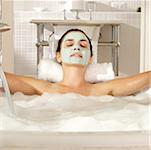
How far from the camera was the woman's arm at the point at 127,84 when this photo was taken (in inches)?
66.1

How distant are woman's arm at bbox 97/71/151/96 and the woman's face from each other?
0.48 ft

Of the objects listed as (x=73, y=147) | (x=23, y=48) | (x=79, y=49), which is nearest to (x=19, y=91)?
(x=79, y=49)

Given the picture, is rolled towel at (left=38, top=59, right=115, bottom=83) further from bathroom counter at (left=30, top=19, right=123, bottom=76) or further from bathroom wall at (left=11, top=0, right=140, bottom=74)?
bathroom wall at (left=11, top=0, right=140, bottom=74)

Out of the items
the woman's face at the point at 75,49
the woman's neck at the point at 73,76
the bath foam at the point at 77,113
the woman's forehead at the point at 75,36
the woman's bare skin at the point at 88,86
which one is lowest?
the bath foam at the point at 77,113

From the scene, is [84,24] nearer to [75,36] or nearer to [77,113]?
[75,36]

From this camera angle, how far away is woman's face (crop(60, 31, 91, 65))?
1582 millimetres

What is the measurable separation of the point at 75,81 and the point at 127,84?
0.22 meters

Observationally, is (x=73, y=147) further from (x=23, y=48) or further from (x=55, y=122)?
(x=23, y=48)

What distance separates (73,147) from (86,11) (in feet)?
10.2

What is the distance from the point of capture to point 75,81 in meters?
1.66

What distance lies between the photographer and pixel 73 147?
0.83 m

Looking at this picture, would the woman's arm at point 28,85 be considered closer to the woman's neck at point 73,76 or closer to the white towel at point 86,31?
the woman's neck at point 73,76

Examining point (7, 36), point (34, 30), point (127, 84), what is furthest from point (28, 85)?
point (34, 30)

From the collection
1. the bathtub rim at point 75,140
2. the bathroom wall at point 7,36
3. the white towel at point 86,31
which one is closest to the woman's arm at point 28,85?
the bathroom wall at point 7,36
